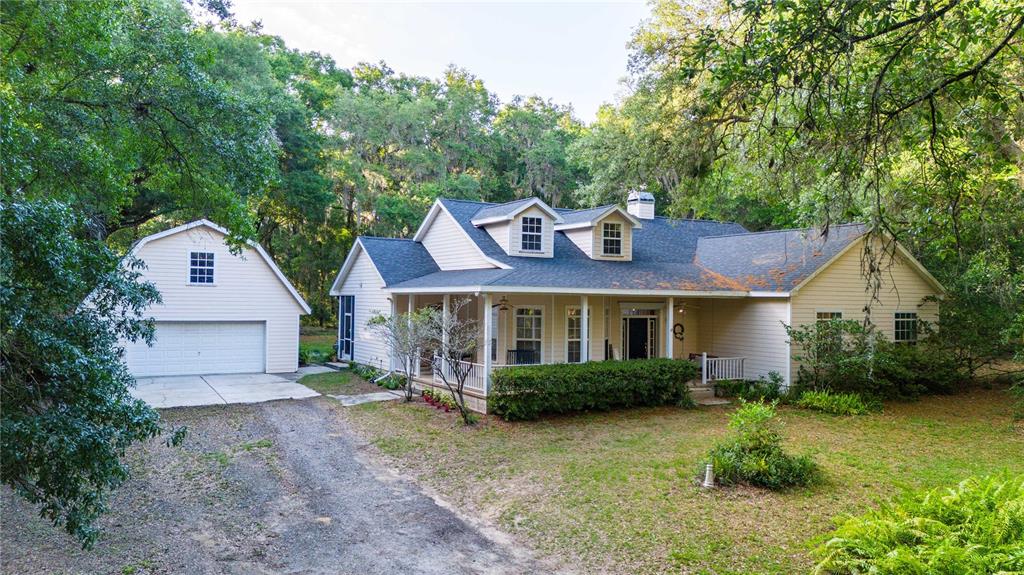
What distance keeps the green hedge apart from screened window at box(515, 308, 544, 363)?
8.38 feet

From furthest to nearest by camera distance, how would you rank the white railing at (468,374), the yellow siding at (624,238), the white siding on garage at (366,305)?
1. the white siding on garage at (366,305)
2. the yellow siding at (624,238)
3. the white railing at (468,374)

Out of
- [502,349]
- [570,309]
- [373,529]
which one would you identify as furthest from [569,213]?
[373,529]

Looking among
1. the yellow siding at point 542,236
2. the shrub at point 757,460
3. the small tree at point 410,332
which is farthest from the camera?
the yellow siding at point 542,236

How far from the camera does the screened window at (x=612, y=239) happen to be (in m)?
17.4

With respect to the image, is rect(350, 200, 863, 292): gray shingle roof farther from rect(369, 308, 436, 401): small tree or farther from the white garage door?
the white garage door

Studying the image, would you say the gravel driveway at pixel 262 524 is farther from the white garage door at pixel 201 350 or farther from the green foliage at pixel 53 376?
the white garage door at pixel 201 350

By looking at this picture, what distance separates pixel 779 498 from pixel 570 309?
8.96 metres

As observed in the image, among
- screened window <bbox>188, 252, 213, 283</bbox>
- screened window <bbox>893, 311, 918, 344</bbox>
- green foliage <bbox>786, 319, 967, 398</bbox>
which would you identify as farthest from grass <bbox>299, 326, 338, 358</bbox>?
screened window <bbox>893, 311, 918, 344</bbox>

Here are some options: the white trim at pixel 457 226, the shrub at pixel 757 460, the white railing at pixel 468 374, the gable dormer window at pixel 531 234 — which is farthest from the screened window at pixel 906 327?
the white railing at pixel 468 374

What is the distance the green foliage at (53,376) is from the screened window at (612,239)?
14223mm

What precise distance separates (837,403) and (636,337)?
5.50 m

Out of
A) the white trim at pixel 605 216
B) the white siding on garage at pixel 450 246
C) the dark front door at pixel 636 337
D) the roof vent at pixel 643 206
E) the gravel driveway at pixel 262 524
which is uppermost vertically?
the roof vent at pixel 643 206

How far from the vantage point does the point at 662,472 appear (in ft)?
29.2

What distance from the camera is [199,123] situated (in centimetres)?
901
